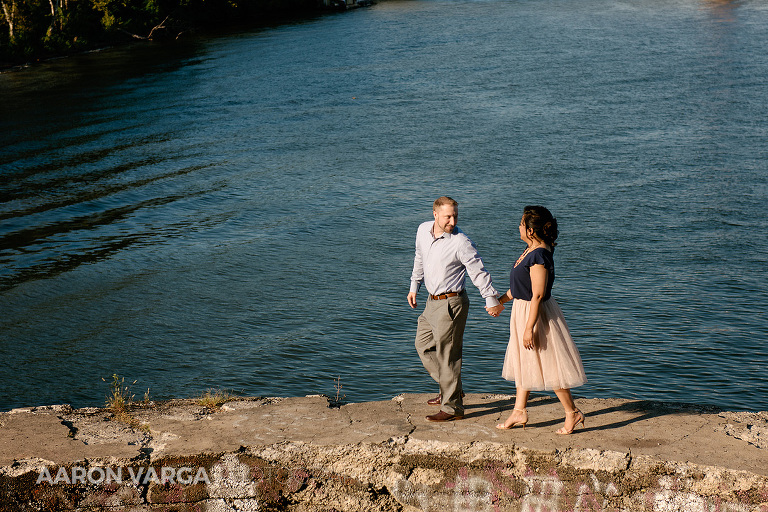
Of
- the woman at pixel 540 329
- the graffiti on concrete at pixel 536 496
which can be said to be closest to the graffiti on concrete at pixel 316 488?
the graffiti on concrete at pixel 536 496

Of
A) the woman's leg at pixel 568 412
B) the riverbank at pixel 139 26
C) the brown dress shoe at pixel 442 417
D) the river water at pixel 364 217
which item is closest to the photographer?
the woman's leg at pixel 568 412

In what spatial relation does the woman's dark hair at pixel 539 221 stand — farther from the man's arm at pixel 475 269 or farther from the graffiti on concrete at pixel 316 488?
the graffiti on concrete at pixel 316 488

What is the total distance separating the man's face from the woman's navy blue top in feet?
1.93

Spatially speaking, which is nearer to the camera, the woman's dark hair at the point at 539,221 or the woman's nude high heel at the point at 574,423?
the woman's dark hair at the point at 539,221

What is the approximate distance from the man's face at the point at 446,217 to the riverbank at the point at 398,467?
148 cm

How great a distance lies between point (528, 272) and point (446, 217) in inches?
28.9

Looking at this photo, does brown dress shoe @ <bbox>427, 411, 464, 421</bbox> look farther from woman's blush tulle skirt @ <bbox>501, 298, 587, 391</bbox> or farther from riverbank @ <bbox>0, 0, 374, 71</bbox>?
riverbank @ <bbox>0, 0, 374, 71</bbox>

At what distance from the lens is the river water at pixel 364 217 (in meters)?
9.59

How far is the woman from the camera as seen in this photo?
18.0ft

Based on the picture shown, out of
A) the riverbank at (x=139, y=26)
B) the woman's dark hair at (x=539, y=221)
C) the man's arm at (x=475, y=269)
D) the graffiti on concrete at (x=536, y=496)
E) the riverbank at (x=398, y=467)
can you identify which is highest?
the riverbank at (x=139, y=26)

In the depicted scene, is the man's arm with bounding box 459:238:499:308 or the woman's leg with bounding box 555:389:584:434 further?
the man's arm with bounding box 459:238:499:308

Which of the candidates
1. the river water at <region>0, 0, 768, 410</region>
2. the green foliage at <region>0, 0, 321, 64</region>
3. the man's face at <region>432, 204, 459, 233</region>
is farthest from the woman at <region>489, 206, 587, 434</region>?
the green foliage at <region>0, 0, 321, 64</region>

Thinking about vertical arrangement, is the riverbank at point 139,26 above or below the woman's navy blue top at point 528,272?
above

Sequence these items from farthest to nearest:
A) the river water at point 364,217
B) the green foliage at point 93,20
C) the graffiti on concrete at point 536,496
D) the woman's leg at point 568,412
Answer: the green foliage at point 93,20 < the river water at point 364,217 < the woman's leg at point 568,412 < the graffiti on concrete at point 536,496
